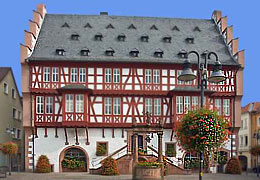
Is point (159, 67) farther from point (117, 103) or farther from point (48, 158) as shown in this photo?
point (48, 158)

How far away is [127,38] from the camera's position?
43.7m

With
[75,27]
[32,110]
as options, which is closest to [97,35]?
[75,27]

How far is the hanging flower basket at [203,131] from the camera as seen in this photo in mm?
18547

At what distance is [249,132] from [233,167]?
66.9ft

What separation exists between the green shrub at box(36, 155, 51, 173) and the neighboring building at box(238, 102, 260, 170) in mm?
28429

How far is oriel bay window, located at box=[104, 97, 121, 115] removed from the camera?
132 feet

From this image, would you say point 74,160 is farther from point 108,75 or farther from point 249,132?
point 249,132

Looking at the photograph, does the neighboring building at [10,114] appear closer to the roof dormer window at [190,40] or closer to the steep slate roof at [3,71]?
the steep slate roof at [3,71]

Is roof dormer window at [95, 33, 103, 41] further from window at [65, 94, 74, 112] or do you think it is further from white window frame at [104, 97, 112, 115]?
window at [65, 94, 74, 112]

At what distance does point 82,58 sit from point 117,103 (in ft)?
16.7

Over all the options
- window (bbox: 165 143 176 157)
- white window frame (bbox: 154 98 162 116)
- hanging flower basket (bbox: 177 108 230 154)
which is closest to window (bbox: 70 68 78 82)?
white window frame (bbox: 154 98 162 116)

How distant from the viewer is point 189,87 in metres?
40.8

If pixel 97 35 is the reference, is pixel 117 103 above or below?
below

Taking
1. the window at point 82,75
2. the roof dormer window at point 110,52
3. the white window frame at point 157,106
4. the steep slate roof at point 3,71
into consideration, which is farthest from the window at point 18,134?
the white window frame at point 157,106
